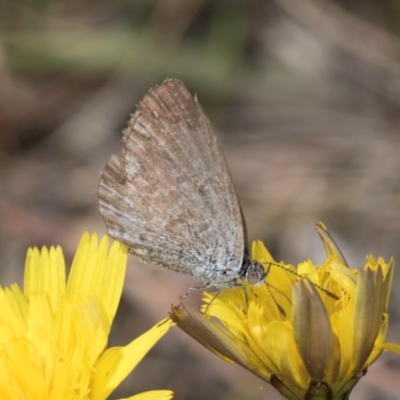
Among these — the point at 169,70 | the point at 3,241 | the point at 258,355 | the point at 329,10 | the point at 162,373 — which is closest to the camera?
the point at 258,355

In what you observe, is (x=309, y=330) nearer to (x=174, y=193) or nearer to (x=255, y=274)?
(x=255, y=274)

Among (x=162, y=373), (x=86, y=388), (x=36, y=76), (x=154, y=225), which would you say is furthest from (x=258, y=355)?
(x=36, y=76)

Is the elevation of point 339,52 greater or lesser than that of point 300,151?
greater

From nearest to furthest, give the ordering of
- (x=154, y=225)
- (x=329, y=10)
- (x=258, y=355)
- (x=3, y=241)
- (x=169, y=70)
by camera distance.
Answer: (x=258, y=355) → (x=154, y=225) → (x=3, y=241) → (x=169, y=70) → (x=329, y=10)

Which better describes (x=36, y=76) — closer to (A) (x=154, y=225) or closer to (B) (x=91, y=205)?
(B) (x=91, y=205)

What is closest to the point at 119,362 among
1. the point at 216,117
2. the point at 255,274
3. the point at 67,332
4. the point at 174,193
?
the point at 67,332
